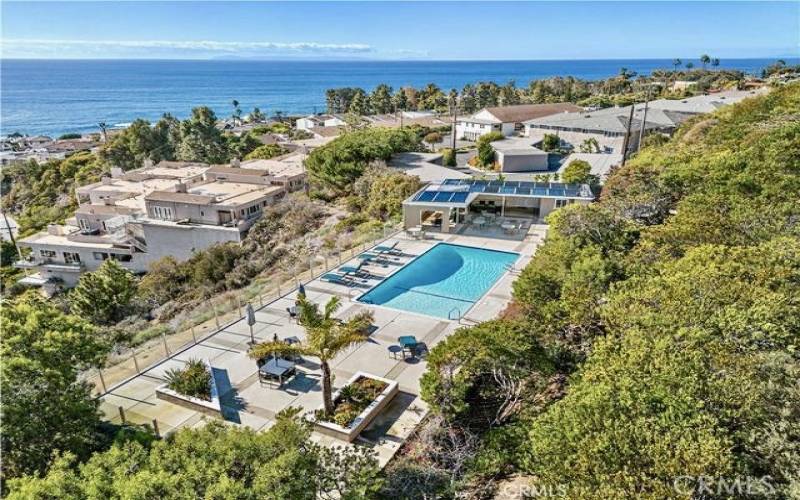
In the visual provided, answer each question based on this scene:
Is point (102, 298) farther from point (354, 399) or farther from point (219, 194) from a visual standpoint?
point (354, 399)

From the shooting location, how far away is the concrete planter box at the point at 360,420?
1226 cm

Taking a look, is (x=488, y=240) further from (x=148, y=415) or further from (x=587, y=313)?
(x=148, y=415)

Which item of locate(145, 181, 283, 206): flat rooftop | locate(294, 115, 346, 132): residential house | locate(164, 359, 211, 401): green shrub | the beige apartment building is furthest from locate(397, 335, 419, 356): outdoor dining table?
locate(294, 115, 346, 132): residential house

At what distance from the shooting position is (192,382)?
1418 centimetres

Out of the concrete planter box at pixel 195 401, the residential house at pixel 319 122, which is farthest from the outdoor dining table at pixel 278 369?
the residential house at pixel 319 122

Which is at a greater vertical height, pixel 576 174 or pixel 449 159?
pixel 576 174

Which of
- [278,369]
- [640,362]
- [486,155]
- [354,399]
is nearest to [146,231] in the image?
[278,369]

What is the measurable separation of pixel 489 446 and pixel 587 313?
4.66 meters

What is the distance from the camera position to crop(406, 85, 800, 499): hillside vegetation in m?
7.36

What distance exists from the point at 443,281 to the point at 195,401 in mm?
12675

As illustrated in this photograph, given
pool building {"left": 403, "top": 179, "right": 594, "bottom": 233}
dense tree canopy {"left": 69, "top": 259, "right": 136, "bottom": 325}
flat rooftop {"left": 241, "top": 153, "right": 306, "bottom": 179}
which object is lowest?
dense tree canopy {"left": 69, "top": 259, "right": 136, "bottom": 325}

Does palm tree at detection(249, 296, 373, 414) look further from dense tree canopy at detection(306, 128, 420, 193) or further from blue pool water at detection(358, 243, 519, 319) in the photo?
dense tree canopy at detection(306, 128, 420, 193)

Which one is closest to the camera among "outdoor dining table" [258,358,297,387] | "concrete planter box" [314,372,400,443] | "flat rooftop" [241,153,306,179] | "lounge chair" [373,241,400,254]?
"concrete planter box" [314,372,400,443]

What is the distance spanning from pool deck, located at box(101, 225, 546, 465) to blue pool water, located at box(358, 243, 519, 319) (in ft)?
2.53
